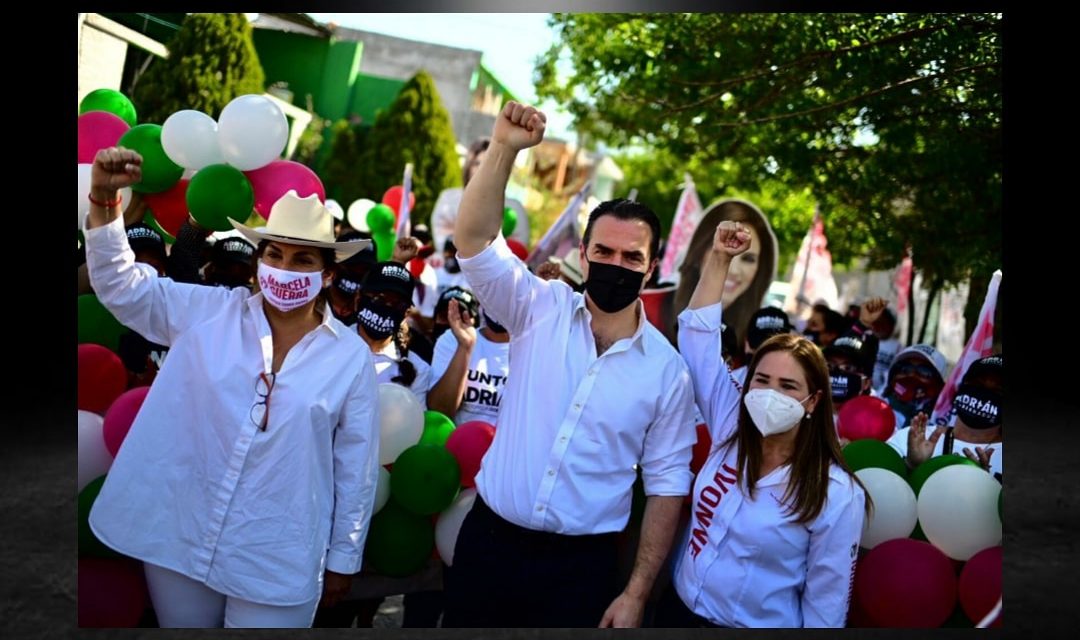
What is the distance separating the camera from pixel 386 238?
33.0 ft

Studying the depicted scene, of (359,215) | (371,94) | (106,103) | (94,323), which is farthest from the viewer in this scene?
(371,94)

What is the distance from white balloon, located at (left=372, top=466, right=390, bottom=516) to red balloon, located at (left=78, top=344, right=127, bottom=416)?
112cm

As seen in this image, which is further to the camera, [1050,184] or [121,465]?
[1050,184]

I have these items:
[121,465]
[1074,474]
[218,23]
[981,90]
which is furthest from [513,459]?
[218,23]

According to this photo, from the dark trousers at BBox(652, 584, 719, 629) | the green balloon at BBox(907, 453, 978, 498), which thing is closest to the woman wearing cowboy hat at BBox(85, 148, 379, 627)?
the dark trousers at BBox(652, 584, 719, 629)

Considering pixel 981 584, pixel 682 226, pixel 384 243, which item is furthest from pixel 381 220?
pixel 981 584

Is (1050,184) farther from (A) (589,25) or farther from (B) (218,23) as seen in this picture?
(B) (218,23)

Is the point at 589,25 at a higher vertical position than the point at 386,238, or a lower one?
higher

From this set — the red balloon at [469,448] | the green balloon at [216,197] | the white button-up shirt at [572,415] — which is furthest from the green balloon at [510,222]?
the white button-up shirt at [572,415]

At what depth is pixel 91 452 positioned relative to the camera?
13.4 ft

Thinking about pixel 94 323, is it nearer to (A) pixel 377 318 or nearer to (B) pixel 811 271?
(A) pixel 377 318

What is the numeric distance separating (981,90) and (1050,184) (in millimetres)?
3052

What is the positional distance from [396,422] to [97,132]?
2.01 metres

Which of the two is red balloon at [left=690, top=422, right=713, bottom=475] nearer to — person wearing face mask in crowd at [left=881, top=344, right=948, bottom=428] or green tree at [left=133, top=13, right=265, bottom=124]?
person wearing face mask in crowd at [left=881, top=344, right=948, bottom=428]
